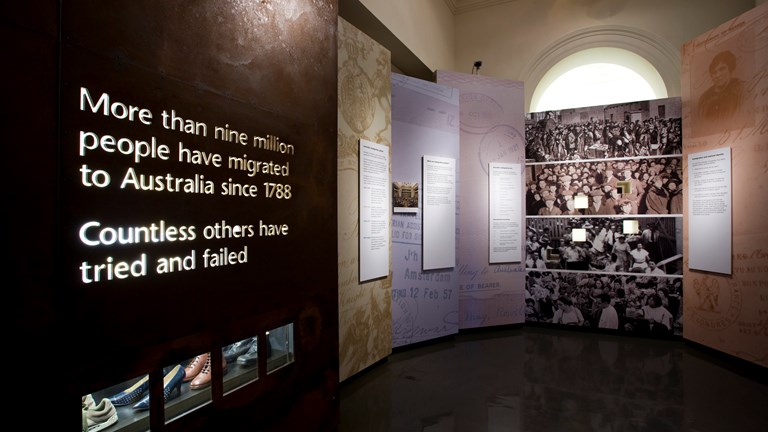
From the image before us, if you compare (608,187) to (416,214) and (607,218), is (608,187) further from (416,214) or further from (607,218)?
(416,214)

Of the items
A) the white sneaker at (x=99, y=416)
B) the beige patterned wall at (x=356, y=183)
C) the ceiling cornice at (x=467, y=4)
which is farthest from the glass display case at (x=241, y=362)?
the ceiling cornice at (x=467, y=4)

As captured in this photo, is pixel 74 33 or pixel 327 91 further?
pixel 327 91

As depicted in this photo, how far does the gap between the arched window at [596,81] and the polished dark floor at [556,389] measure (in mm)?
4249

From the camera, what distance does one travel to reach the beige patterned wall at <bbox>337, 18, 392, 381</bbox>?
3.72 meters

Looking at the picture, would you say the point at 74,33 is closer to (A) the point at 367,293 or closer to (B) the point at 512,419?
(A) the point at 367,293

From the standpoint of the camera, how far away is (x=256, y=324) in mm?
2191

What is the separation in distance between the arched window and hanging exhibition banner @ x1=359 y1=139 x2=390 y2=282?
419cm

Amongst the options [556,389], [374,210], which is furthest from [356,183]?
[556,389]

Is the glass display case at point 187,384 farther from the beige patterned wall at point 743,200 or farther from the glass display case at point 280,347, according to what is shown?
the beige patterned wall at point 743,200

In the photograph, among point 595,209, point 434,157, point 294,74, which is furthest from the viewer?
point 595,209

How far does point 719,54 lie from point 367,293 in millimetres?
4860

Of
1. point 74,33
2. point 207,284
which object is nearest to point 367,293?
point 207,284

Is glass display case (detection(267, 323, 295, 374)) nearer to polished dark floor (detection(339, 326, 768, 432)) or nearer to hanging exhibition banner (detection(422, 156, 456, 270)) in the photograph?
polished dark floor (detection(339, 326, 768, 432))

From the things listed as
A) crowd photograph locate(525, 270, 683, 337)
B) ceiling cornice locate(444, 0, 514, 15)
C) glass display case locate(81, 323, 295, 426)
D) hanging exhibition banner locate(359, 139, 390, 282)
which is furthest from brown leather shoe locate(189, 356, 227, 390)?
ceiling cornice locate(444, 0, 514, 15)
